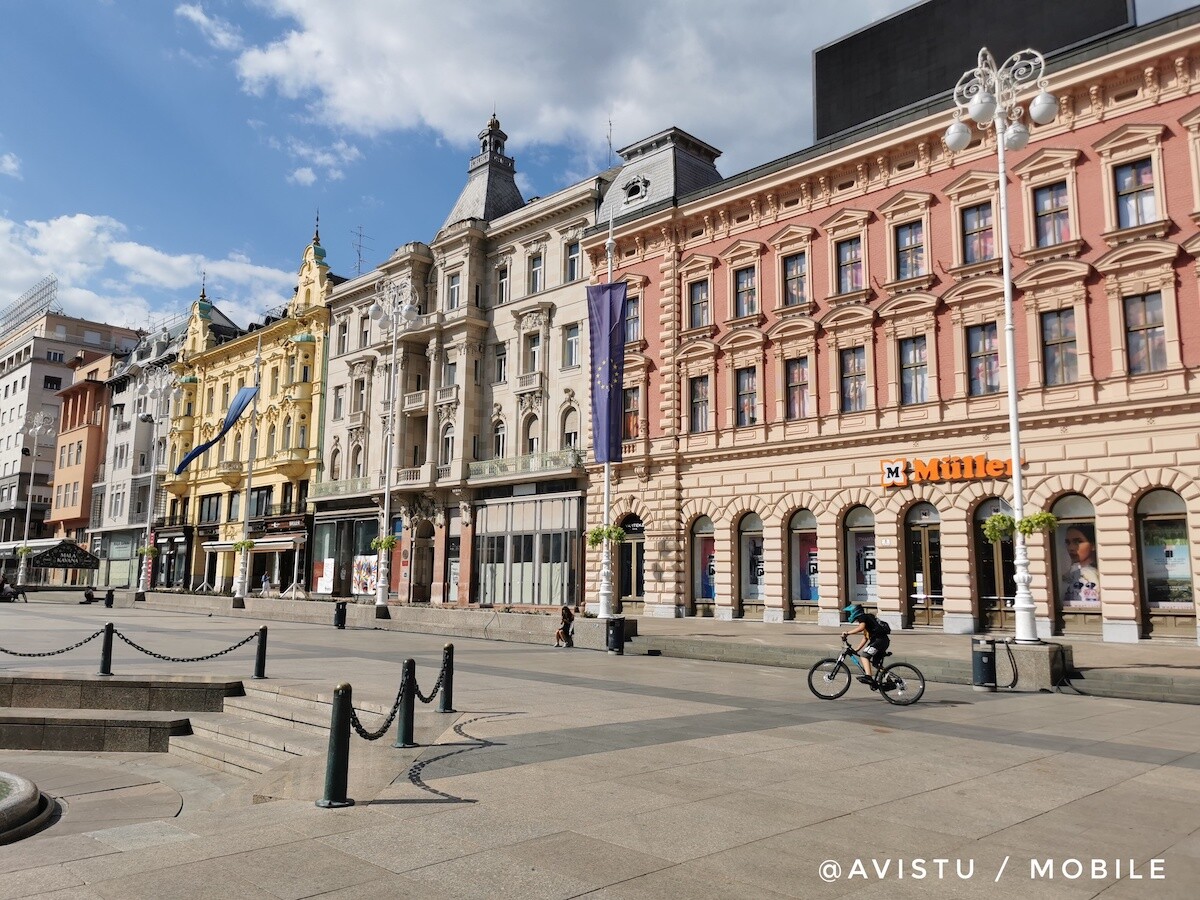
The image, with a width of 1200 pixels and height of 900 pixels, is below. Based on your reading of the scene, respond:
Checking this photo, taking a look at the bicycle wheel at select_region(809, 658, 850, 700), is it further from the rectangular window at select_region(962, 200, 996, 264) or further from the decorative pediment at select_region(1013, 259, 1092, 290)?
the rectangular window at select_region(962, 200, 996, 264)

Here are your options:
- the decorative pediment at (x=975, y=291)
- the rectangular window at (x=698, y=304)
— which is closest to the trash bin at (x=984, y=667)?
the decorative pediment at (x=975, y=291)

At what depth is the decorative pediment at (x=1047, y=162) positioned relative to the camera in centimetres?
2498

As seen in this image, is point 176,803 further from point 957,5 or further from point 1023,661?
point 957,5

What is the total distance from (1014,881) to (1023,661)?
1165cm

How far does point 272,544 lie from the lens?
179 ft

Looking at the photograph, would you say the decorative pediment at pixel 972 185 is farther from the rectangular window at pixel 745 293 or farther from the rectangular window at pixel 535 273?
the rectangular window at pixel 535 273

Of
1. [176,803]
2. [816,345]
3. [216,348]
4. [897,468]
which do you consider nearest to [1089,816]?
[176,803]

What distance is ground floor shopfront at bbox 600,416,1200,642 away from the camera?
22.8 m

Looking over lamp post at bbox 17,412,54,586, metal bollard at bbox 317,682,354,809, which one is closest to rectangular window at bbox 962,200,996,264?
metal bollard at bbox 317,682,354,809

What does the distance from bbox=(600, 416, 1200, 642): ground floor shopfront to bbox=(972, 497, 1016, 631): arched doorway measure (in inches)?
1.7

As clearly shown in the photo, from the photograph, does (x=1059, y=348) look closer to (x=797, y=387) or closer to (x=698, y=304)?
(x=797, y=387)

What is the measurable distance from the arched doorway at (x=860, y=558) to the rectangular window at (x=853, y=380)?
3.44 metres

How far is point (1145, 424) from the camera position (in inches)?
906

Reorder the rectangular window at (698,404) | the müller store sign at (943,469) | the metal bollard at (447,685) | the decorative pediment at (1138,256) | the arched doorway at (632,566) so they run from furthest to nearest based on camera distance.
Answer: the arched doorway at (632,566)
the rectangular window at (698,404)
the müller store sign at (943,469)
the decorative pediment at (1138,256)
the metal bollard at (447,685)
